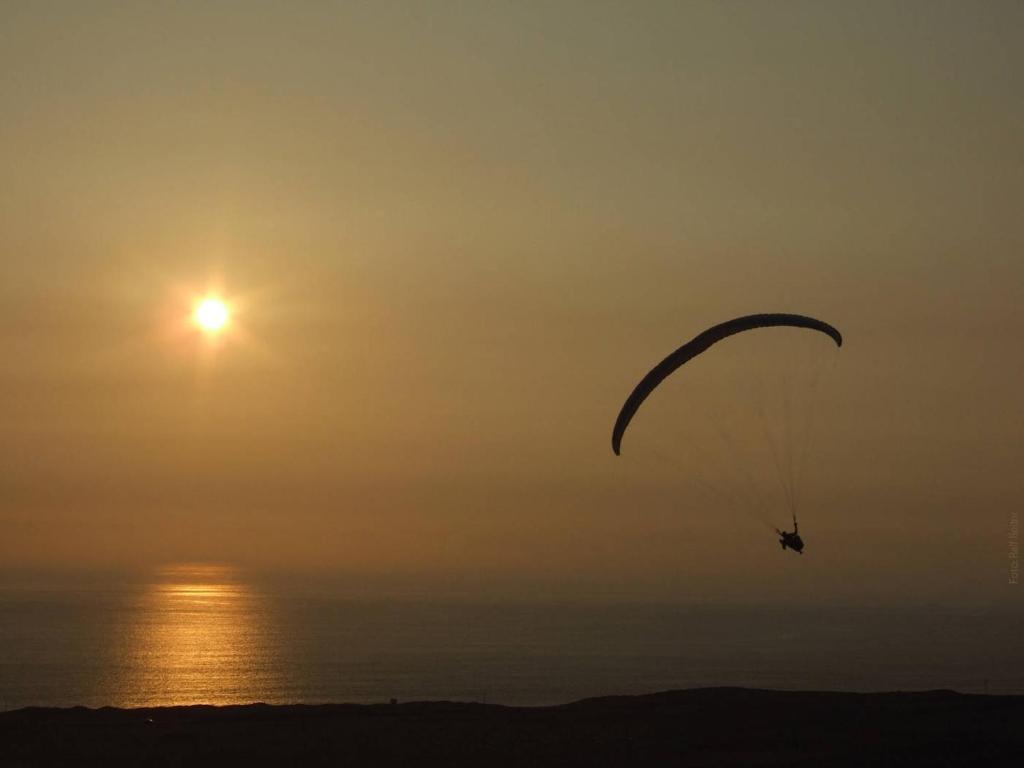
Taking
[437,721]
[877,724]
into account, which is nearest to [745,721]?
[877,724]

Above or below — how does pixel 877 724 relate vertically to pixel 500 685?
below

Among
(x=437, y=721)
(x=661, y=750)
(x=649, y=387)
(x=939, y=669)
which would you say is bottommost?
(x=661, y=750)

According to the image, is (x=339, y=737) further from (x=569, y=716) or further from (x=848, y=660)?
(x=848, y=660)

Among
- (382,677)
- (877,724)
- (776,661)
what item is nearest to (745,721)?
(877,724)

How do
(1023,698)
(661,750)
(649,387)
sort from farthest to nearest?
1. (1023,698)
2. (649,387)
3. (661,750)

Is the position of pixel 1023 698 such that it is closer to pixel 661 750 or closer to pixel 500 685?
pixel 661 750

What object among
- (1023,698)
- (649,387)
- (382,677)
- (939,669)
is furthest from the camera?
(939,669)

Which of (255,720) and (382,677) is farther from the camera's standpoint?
(382,677)
